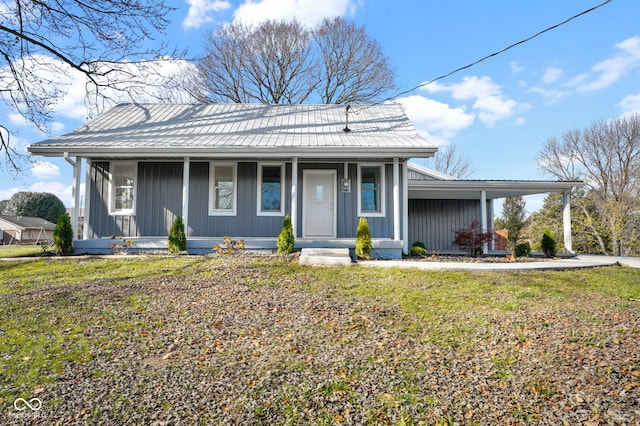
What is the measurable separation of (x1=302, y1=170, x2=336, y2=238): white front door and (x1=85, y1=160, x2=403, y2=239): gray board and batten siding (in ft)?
0.48

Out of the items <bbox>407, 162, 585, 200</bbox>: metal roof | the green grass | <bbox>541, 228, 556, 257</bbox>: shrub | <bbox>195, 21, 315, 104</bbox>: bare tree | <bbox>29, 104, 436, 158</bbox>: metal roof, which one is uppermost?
<bbox>195, 21, 315, 104</bbox>: bare tree

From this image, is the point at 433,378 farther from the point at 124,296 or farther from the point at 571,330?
the point at 124,296

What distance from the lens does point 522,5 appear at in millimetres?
7539

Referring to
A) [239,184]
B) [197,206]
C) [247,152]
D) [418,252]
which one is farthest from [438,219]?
[197,206]

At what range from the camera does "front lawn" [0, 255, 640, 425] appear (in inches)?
103

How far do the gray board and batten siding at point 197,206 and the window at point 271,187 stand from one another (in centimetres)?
16

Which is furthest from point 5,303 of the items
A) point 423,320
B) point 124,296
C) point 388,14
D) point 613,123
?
point 613,123

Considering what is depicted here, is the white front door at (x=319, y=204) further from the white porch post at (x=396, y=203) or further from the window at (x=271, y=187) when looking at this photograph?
the white porch post at (x=396, y=203)

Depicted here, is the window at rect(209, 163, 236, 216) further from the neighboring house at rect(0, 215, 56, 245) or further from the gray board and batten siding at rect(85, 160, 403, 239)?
the neighboring house at rect(0, 215, 56, 245)

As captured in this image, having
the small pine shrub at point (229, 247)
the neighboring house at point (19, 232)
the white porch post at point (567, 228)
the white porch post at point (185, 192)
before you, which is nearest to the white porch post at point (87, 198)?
the white porch post at point (185, 192)

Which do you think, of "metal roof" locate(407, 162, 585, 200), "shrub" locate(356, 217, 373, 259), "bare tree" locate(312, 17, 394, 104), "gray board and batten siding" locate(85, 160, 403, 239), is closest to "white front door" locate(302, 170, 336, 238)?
"gray board and batten siding" locate(85, 160, 403, 239)

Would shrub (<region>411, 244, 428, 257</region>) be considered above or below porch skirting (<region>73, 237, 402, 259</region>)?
below

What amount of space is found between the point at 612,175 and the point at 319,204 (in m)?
19.7

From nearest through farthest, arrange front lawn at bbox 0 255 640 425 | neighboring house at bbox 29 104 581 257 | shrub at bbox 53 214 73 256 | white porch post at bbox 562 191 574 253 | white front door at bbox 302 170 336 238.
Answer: front lawn at bbox 0 255 640 425
shrub at bbox 53 214 73 256
neighboring house at bbox 29 104 581 257
white front door at bbox 302 170 336 238
white porch post at bbox 562 191 574 253
